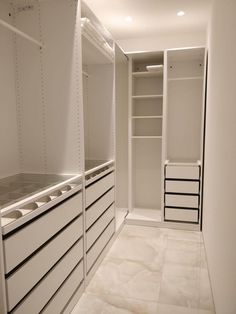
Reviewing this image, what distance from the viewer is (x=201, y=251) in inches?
108

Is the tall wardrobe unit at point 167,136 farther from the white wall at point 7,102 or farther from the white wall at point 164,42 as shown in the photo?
the white wall at point 7,102

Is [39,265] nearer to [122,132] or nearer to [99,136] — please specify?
[99,136]

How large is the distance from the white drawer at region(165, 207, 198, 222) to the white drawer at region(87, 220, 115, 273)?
32.3 inches

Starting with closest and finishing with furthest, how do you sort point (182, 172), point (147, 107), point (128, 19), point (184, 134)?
point (128, 19)
point (182, 172)
point (184, 134)
point (147, 107)

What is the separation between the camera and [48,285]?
1495mm

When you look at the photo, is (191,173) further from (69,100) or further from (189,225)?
(69,100)

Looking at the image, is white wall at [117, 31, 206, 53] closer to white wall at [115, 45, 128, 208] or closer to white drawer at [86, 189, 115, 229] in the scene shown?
white wall at [115, 45, 128, 208]

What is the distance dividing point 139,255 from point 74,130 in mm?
1535

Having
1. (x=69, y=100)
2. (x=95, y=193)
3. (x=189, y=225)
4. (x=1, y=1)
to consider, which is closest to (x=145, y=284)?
(x=95, y=193)

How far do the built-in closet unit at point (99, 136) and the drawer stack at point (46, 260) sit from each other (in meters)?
0.34

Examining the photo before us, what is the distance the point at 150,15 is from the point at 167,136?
149cm

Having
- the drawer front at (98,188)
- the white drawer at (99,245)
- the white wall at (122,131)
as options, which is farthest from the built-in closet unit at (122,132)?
the drawer front at (98,188)

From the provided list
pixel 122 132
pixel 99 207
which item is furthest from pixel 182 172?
pixel 99 207

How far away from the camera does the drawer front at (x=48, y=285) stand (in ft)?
4.28
